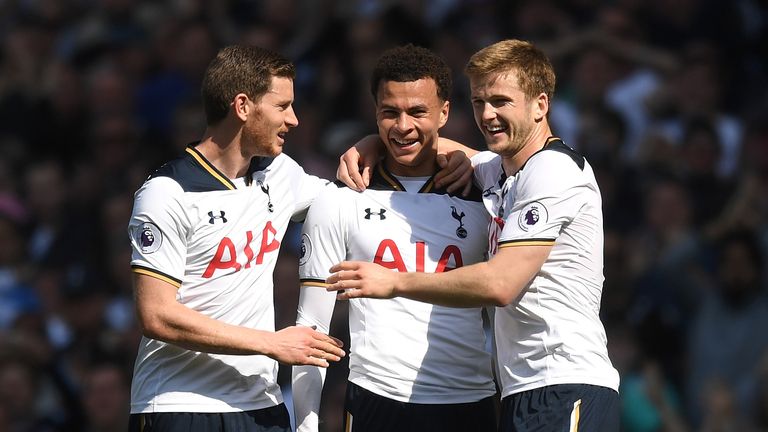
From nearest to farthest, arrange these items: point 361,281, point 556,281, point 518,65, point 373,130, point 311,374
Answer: point 361,281 → point 556,281 → point 518,65 → point 311,374 → point 373,130

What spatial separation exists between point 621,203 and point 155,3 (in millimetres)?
5874

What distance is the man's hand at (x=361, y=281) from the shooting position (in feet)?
17.9

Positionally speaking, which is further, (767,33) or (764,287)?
(767,33)

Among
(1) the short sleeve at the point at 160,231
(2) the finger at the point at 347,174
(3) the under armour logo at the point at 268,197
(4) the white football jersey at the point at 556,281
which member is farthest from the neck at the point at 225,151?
(4) the white football jersey at the point at 556,281

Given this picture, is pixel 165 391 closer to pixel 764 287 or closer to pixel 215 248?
pixel 215 248

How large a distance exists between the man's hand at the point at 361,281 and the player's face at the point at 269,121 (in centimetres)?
73

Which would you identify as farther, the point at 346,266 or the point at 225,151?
the point at 225,151

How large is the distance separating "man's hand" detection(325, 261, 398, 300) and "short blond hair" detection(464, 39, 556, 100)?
0.95m

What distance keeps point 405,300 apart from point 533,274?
2.40 feet

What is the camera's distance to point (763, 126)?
32.3ft

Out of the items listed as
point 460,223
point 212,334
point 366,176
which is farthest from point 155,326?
point 460,223

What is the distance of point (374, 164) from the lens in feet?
20.7

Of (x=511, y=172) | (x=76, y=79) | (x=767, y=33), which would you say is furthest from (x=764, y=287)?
(x=76, y=79)

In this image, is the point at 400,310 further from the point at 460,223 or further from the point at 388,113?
the point at 388,113
